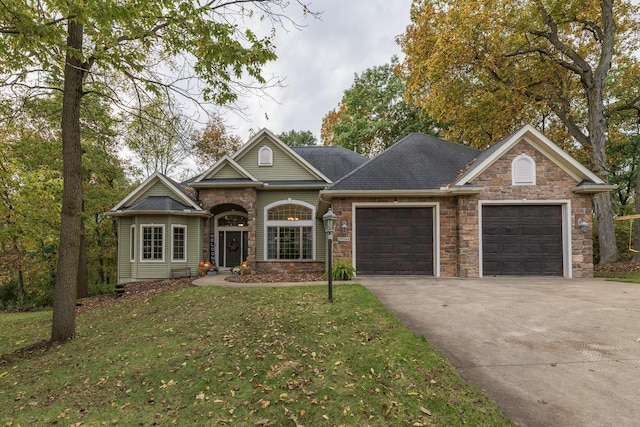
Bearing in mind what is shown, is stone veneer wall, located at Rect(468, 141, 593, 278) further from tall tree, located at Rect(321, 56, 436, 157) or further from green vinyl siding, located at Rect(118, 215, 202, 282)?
tall tree, located at Rect(321, 56, 436, 157)

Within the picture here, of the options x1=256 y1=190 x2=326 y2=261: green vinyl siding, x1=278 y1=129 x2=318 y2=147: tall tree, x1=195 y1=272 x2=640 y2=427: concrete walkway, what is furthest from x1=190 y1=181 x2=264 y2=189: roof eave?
x1=278 y1=129 x2=318 y2=147: tall tree

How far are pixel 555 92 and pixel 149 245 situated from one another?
22063 millimetres

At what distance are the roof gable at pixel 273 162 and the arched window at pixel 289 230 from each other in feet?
4.65

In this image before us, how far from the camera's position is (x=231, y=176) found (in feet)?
47.0

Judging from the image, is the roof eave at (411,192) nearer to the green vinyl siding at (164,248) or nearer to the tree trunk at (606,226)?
the green vinyl siding at (164,248)

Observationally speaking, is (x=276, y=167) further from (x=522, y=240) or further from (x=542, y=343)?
(x=542, y=343)

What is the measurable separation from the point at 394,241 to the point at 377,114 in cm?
1780

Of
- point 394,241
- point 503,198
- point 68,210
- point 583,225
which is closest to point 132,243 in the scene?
point 68,210

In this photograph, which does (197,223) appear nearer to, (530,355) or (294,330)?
(294,330)

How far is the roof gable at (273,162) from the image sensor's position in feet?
49.2

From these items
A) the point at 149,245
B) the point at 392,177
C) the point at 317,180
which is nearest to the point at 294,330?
the point at 392,177

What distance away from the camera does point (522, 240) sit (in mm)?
10562

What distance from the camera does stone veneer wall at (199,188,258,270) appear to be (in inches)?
553

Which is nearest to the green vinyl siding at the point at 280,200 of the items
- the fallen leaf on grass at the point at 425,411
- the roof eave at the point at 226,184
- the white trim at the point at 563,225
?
the roof eave at the point at 226,184
